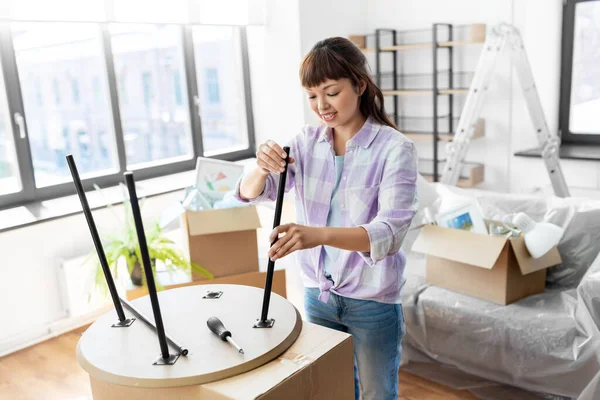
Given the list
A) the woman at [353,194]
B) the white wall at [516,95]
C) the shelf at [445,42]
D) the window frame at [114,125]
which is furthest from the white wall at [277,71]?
the woman at [353,194]

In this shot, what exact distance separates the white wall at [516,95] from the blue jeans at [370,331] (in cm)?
257

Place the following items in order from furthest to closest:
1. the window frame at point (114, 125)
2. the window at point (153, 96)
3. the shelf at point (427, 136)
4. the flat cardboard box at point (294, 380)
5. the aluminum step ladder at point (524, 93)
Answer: the shelf at point (427, 136) < the window at point (153, 96) < the aluminum step ladder at point (524, 93) < the window frame at point (114, 125) < the flat cardboard box at point (294, 380)

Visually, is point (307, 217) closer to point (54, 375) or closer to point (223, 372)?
point (223, 372)

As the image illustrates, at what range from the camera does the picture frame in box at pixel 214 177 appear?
90.9 inches

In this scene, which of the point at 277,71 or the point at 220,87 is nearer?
the point at 277,71

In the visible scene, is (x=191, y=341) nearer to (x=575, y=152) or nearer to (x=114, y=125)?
(x=114, y=125)

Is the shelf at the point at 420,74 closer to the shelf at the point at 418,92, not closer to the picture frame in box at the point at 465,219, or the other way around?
the shelf at the point at 418,92

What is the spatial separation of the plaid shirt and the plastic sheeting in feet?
3.02

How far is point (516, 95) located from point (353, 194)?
9.28ft

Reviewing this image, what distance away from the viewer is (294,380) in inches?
36.7

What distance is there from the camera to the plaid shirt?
1.17 meters

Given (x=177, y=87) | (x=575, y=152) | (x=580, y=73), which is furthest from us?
(x=177, y=87)

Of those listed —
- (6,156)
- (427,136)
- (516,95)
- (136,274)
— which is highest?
(516,95)

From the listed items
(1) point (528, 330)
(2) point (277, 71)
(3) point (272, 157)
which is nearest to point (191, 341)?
(3) point (272, 157)
